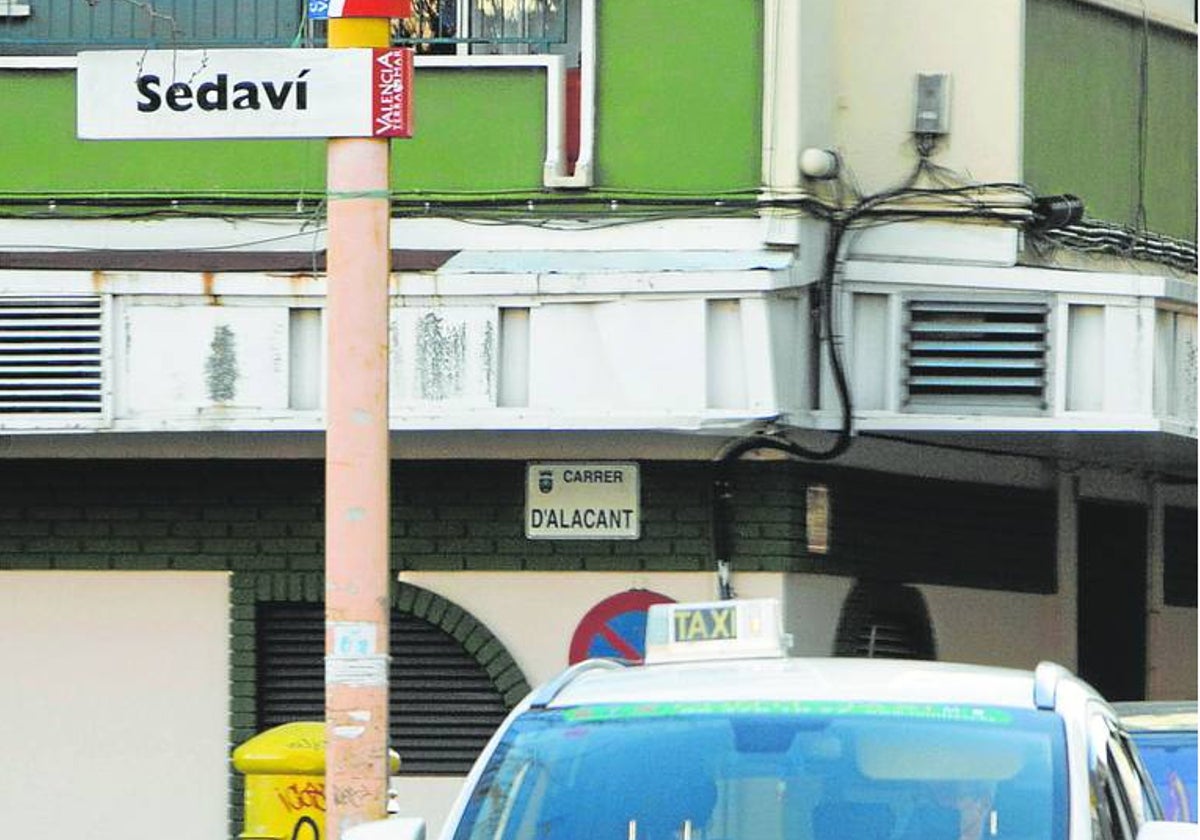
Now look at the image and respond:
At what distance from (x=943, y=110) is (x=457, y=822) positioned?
25.3 ft

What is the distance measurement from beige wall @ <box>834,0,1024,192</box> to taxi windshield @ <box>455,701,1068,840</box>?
720 cm

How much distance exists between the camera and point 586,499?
12969 millimetres

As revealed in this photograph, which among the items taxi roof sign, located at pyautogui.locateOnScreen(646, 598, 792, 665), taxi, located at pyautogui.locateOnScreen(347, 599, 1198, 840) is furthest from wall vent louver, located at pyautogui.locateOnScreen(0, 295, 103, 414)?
taxi, located at pyautogui.locateOnScreen(347, 599, 1198, 840)

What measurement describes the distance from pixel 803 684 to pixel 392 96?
118 inches

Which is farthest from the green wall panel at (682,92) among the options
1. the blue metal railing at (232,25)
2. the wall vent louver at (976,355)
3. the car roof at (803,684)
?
the car roof at (803,684)

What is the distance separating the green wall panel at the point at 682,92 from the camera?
12500 millimetres

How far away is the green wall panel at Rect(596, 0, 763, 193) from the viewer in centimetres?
1250

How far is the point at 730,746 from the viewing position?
19.9 feet

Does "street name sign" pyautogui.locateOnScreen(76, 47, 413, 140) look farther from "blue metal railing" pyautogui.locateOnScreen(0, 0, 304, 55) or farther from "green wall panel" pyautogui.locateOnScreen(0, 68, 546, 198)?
"blue metal railing" pyautogui.locateOnScreen(0, 0, 304, 55)

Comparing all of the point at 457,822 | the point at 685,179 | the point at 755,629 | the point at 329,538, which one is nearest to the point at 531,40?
the point at 685,179

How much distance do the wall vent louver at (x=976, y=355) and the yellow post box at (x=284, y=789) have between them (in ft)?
13.2

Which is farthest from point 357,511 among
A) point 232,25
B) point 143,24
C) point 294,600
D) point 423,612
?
point 143,24

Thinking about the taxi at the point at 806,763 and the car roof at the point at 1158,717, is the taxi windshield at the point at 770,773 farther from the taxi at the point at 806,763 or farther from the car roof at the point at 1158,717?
the car roof at the point at 1158,717

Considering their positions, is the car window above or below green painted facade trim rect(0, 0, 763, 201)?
below
